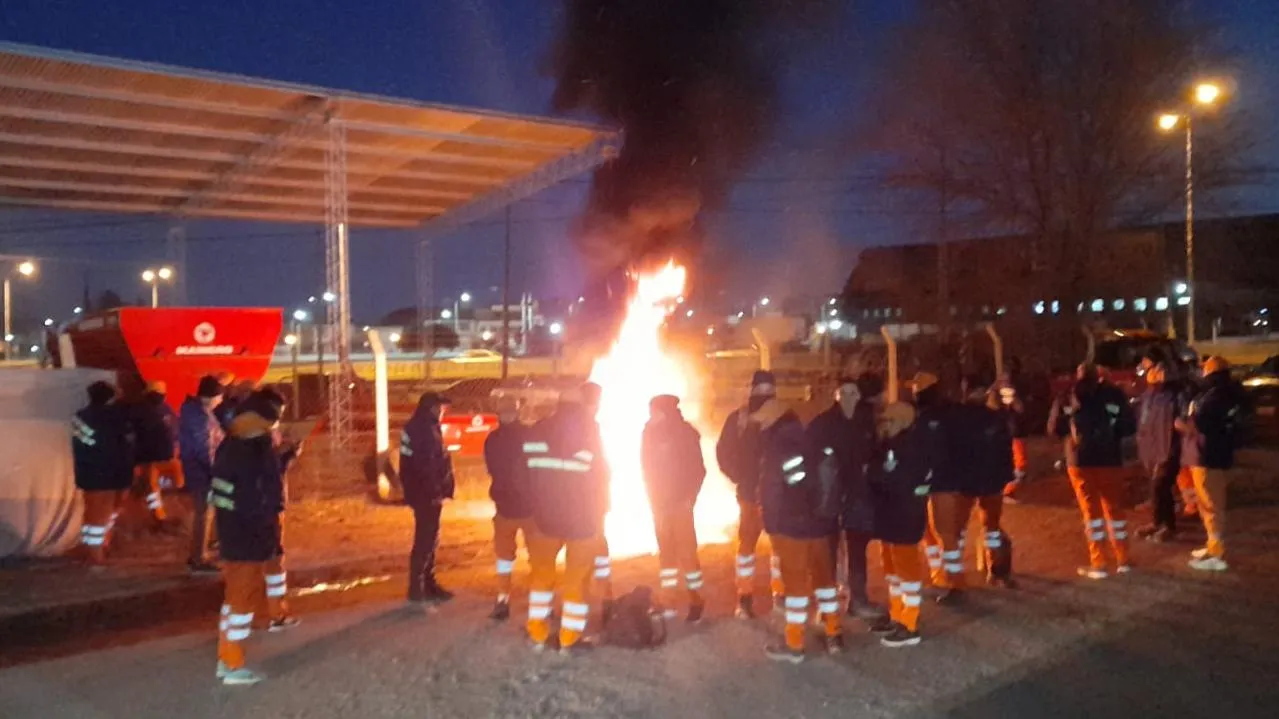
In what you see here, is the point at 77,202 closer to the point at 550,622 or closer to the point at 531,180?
the point at 531,180

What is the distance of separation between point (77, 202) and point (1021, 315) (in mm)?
18576

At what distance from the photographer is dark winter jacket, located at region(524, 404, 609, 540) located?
6.55 meters

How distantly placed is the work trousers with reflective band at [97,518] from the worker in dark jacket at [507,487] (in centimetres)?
422

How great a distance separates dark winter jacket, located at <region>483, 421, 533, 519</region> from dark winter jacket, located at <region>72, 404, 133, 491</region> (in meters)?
4.13

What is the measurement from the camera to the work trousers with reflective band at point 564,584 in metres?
6.52

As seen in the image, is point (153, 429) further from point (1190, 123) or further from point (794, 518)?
point (1190, 123)

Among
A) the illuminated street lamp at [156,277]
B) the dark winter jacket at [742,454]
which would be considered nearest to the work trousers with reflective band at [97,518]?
the dark winter jacket at [742,454]

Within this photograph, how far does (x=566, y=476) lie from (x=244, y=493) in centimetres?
192

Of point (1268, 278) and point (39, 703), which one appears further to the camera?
point (1268, 278)

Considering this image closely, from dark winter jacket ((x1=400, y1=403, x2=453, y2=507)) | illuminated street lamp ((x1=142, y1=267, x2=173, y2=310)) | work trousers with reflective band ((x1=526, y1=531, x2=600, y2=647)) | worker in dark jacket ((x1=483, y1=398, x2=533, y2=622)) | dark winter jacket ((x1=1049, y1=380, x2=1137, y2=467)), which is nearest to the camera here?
work trousers with reflective band ((x1=526, y1=531, x2=600, y2=647))

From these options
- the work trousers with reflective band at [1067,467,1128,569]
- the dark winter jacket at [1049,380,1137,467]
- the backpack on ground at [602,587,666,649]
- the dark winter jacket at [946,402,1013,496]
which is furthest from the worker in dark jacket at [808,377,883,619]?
the work trousers with reflective band at [1067,467,1128,569]

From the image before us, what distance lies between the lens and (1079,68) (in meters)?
20.2

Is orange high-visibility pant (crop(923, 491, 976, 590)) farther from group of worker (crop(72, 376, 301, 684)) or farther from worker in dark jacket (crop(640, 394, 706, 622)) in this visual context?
group of worker (crop(72, 376, 301, 684))

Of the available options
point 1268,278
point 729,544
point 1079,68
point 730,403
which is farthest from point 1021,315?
point 1268,278
